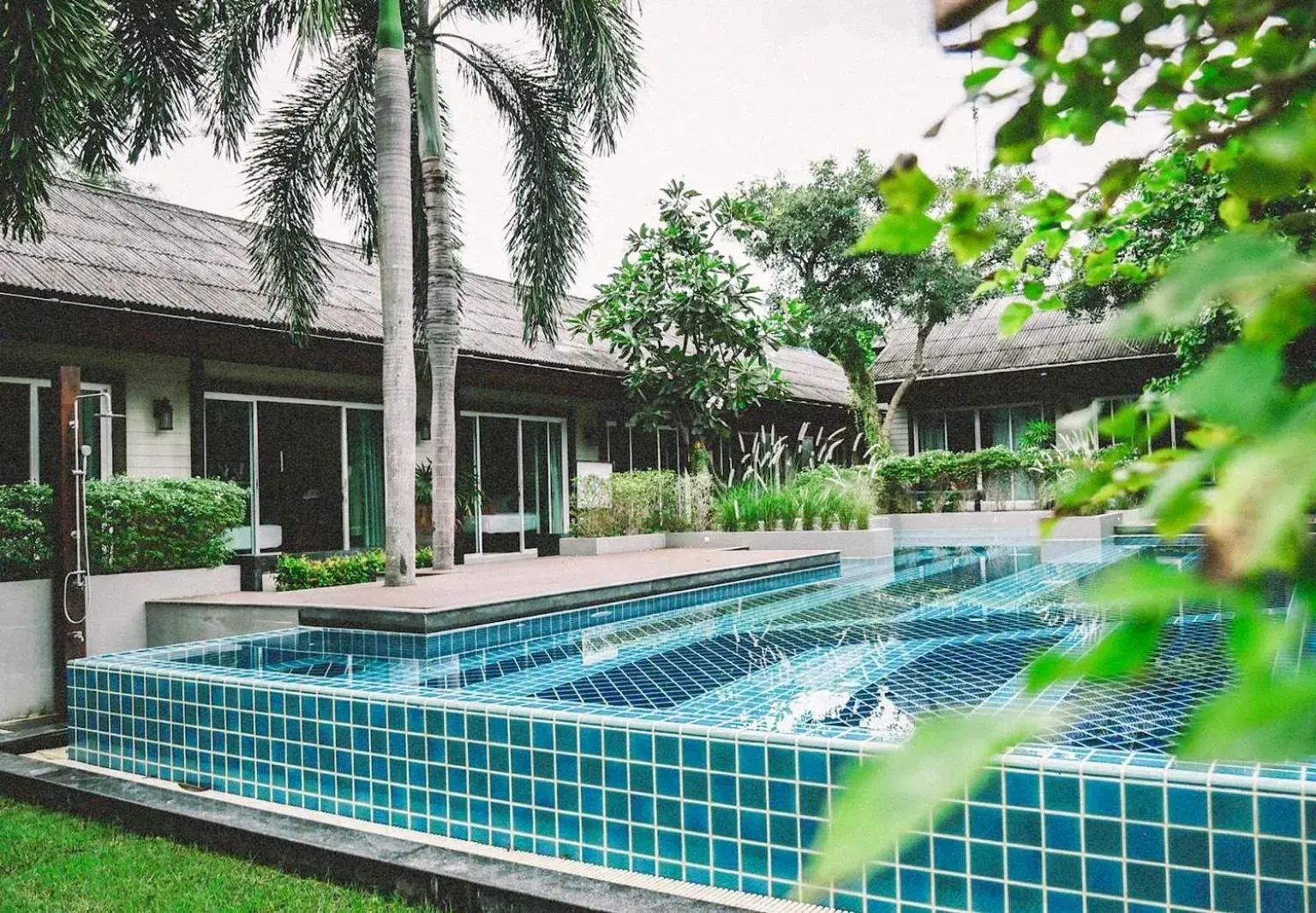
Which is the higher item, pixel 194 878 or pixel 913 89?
pixel 913 89

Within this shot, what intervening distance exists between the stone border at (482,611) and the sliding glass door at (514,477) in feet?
17.3

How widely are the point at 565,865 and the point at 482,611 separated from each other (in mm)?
3002

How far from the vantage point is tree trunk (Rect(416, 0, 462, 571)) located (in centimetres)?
968

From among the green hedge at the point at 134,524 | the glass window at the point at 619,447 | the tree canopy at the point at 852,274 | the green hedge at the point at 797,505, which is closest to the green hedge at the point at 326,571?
the green hedge at the point at 134,524

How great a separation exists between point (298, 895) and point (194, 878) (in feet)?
1.49

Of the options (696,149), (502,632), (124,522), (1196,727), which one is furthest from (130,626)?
(696,149)

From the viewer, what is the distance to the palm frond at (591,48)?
9758 mm

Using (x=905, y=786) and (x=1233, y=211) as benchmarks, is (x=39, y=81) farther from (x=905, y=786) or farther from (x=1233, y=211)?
(x=905, y=786)

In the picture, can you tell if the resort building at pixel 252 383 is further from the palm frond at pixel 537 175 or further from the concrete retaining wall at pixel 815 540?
the concrete retaining wall at pixel 815 540

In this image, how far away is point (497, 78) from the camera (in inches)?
428

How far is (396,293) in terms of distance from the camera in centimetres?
812

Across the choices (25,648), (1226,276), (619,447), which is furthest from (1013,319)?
(619,447)

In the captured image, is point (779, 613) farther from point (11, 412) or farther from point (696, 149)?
point (696, 149)

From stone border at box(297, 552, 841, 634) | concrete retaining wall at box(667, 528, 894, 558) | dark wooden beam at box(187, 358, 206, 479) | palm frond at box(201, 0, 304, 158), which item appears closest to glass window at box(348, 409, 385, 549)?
dark wooden beam at box(187, 358, 206, 479)
